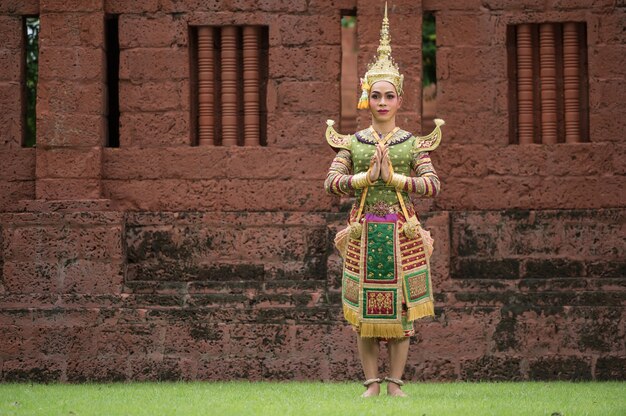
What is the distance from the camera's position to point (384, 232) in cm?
1034

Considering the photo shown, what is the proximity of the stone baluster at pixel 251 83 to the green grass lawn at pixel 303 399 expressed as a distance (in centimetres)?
278

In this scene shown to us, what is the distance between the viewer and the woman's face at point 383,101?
34.4ft

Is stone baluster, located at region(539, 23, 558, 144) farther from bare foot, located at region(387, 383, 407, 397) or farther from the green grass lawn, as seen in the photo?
bare foot, located at region(387, 383, 407, 397)

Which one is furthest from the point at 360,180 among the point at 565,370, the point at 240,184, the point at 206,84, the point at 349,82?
the point at 349,82

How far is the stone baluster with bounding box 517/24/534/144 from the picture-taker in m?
13.9

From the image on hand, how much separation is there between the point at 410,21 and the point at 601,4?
1.87 m

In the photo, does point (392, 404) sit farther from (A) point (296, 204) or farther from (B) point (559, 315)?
(A) point (296, 204)

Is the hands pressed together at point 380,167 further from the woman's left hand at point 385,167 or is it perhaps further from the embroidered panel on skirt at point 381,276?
the embroidered panel on skirt at point 381,276

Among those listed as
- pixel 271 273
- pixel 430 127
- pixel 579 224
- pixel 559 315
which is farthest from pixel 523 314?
pixel 430 127

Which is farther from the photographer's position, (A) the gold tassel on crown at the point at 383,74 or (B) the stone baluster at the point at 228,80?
(B) the stone baluster at the point at 228,80

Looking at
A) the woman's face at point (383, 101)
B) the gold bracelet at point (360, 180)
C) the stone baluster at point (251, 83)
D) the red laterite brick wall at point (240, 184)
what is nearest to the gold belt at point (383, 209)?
the gold bracelet at point (360, 180)

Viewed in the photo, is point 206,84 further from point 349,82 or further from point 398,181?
point 349,82

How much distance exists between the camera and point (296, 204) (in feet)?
45.2

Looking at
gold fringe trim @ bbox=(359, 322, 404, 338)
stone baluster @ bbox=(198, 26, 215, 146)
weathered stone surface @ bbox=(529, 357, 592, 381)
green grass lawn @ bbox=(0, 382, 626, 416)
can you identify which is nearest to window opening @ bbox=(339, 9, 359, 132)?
stone baluster @ bbox=(198, 26, 215, 146)
